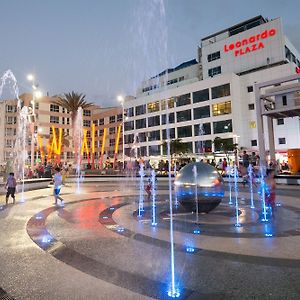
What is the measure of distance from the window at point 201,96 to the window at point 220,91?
1.47 m

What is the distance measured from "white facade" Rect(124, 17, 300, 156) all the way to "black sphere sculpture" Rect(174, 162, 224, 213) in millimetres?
44657

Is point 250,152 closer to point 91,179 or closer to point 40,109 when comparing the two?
point 91,179

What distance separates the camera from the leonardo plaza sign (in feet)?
184

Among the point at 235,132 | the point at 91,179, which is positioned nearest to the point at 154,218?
the point at 91,179

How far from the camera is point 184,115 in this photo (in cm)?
6481

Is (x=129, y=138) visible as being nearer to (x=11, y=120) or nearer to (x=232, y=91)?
(x=232, y=91)

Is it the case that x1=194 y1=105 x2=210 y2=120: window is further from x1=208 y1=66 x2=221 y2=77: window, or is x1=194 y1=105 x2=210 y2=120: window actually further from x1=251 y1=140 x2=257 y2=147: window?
x1=251 y1=140 x2=257 y2=147: window

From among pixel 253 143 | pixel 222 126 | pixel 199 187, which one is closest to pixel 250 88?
pixel 222 126

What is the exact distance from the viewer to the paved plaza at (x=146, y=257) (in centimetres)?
464

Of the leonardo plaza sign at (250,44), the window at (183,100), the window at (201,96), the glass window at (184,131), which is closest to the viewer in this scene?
the leonardo plaza sign at (250,44)

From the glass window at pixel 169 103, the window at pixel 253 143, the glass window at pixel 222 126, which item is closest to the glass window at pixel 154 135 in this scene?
the glass window at pixel 169 103

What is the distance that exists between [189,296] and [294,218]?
7391mm

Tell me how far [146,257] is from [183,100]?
60921mm

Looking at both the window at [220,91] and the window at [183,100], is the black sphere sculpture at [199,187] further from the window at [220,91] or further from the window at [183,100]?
the window at [183,100]
